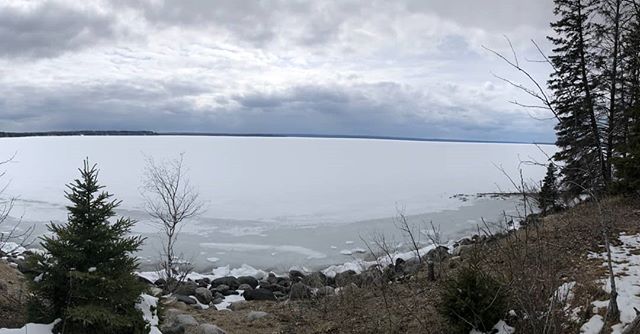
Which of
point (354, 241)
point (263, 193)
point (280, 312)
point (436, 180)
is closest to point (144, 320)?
point (280, 312)

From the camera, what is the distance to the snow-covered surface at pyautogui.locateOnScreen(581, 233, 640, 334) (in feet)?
18.6

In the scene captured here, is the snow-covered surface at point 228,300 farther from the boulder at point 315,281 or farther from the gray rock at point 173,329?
the gray rock at point 173,329

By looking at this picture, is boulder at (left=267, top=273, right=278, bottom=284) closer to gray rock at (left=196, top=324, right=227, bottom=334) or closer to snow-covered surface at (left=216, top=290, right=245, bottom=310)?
snow-covered surface at (left=216, top=290, right=245, bottom=310)

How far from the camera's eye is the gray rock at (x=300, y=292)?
1240cm

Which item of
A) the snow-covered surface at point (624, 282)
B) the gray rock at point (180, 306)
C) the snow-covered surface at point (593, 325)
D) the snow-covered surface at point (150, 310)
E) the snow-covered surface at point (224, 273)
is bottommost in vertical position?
the snow-covered surface at point (224, 273)

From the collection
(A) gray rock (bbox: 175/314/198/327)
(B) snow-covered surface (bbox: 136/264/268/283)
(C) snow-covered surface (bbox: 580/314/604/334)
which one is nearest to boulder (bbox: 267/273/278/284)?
(B) snow-covered surface (bbox: 136/264/268/283)

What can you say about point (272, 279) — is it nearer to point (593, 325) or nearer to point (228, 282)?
point (228, 282)

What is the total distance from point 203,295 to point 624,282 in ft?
37.5

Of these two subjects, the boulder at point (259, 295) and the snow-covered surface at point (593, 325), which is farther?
the boulder at point (259, 295)

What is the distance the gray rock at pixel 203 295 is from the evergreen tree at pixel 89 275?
8665 millimetres

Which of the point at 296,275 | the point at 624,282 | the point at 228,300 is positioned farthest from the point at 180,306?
the point at 624,282

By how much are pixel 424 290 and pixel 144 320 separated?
5.84m

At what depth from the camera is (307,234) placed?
2320 centimetres

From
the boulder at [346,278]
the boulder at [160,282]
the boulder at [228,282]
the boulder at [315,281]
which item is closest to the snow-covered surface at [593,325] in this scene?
the boulder at [346,278]
